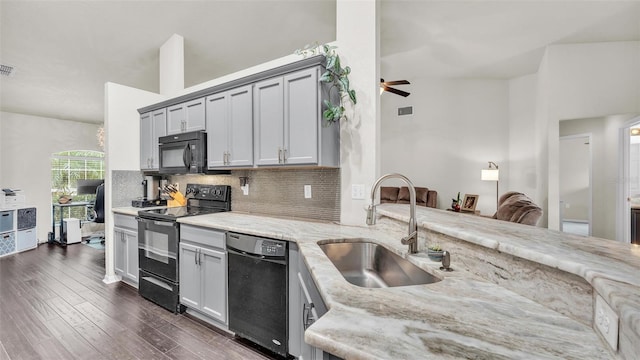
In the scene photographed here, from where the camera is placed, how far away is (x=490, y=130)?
5543 millimetres

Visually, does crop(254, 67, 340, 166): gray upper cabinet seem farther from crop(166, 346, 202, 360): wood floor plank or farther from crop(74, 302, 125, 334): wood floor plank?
crop(74, 302, 125, 334): wood floor plank

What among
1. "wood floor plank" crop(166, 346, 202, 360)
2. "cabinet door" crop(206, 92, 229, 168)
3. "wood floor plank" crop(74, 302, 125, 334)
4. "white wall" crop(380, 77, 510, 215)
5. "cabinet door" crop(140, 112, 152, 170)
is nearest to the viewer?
"wood floor plank" crop(166, 346, 202, 360)

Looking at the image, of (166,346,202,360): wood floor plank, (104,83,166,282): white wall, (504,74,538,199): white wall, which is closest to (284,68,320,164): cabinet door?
(166,346,202,360): wood floor plank

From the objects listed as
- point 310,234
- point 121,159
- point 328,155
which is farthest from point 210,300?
point 121,159

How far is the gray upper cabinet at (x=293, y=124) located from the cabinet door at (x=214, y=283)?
89 centimetres

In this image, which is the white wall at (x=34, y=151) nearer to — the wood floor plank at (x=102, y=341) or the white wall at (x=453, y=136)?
the wood floor plank at (x=102, y=341)

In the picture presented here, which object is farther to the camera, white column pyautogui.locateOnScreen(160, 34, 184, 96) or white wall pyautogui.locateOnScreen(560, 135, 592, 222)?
white wall pyautogui.locateOnScreen(560, 135, 592, 222)

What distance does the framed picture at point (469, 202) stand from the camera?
525cm

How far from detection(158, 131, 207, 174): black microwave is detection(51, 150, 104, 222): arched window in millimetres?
4789

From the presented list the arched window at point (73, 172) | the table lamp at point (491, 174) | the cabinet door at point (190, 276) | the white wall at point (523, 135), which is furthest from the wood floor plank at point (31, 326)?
the white wall at point (523, 135)

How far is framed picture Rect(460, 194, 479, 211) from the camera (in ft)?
17.2

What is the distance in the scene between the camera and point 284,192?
106 inches

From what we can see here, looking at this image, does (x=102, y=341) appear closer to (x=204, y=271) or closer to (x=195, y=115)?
(x=204, y=271)

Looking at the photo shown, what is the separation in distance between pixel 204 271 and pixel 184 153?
53.3 inches
